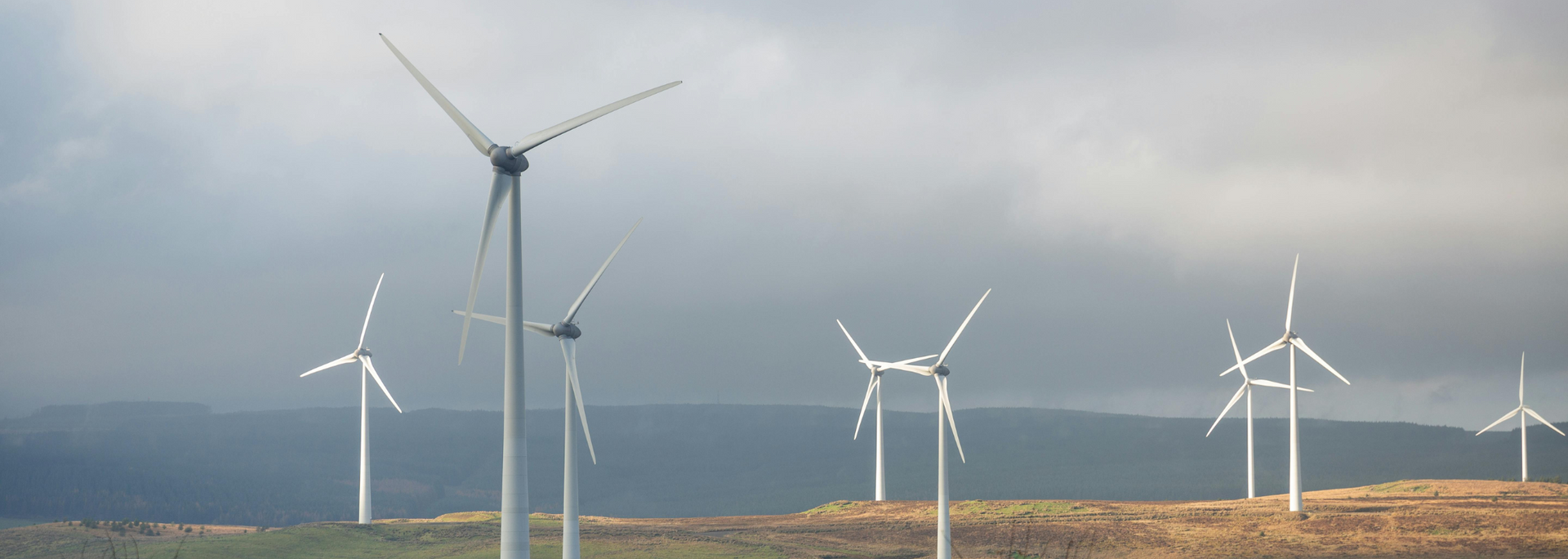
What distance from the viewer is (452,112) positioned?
32938 mm

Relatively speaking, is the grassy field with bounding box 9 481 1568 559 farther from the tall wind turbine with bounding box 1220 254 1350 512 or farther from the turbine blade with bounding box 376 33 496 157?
the turbine blade with bounding box 376 33 496 157

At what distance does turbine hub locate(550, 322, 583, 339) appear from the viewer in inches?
1866

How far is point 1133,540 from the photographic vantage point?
76.6m

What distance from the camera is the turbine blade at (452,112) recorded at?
104 feet

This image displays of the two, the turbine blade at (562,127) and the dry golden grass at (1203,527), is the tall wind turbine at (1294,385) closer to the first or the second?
the dry golden grass at (1203,527)

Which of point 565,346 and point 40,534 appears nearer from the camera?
point 565,346

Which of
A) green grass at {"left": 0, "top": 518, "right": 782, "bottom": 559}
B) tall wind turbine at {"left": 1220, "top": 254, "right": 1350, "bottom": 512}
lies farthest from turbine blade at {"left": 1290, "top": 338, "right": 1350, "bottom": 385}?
green grass at {"left": 0, "top": 518, "right": 782, "bottom": 559}

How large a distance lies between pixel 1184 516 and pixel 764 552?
126 ft

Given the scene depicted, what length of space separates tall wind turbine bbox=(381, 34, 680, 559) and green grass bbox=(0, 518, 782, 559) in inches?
1664

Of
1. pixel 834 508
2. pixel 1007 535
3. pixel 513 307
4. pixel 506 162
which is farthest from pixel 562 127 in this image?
pixel 834 508

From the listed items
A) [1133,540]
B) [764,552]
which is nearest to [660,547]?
[764,552]

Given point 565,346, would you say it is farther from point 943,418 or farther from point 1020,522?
point 1020,522

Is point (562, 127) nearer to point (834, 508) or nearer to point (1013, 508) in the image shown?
point (1013, 508)

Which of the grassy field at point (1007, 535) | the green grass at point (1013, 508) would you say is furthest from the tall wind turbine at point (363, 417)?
the green grass at point (1013, 508)
